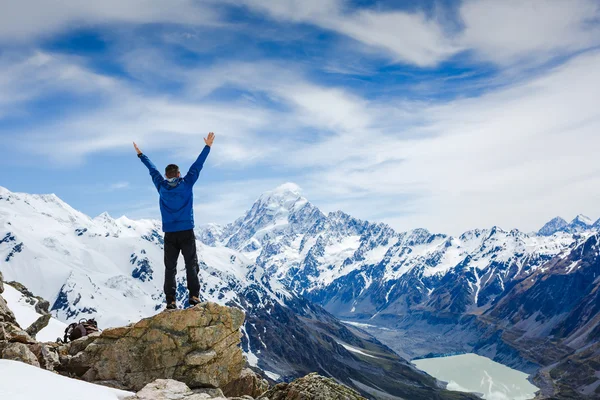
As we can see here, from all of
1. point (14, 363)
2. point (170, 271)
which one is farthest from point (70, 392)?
point (170, 271)

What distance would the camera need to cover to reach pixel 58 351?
1755 centimetres

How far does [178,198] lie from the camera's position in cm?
1631

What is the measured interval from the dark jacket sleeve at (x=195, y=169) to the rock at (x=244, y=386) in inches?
316

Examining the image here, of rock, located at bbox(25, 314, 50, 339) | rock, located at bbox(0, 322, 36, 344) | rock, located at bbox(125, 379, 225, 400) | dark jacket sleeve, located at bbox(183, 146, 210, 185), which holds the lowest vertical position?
rock, located at bbox(125, 379, 225, 400)

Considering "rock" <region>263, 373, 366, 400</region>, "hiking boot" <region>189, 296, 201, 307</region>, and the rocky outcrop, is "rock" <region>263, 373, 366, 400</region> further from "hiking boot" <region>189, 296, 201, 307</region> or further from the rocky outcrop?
the rocky outcrop

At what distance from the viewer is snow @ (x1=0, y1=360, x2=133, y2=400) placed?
37.1ft

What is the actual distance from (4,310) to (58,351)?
3.28 meters

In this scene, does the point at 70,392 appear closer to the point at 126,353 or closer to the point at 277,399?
the point at 126,353

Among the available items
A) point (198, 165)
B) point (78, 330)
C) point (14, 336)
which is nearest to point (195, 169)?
point (198, 165)

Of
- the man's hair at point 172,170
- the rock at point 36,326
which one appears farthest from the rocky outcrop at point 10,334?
the man's hair at point 172,170

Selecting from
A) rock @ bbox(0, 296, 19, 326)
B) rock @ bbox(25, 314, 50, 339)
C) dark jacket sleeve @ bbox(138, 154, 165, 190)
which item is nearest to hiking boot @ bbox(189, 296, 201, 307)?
dark jacket sleeve @ bbox(138, 154, 165, 190)

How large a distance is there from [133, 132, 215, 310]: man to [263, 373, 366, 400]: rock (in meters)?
5.13

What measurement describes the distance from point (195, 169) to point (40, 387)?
7.53 metres

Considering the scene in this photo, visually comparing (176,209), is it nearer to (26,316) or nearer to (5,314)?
(5,314)
